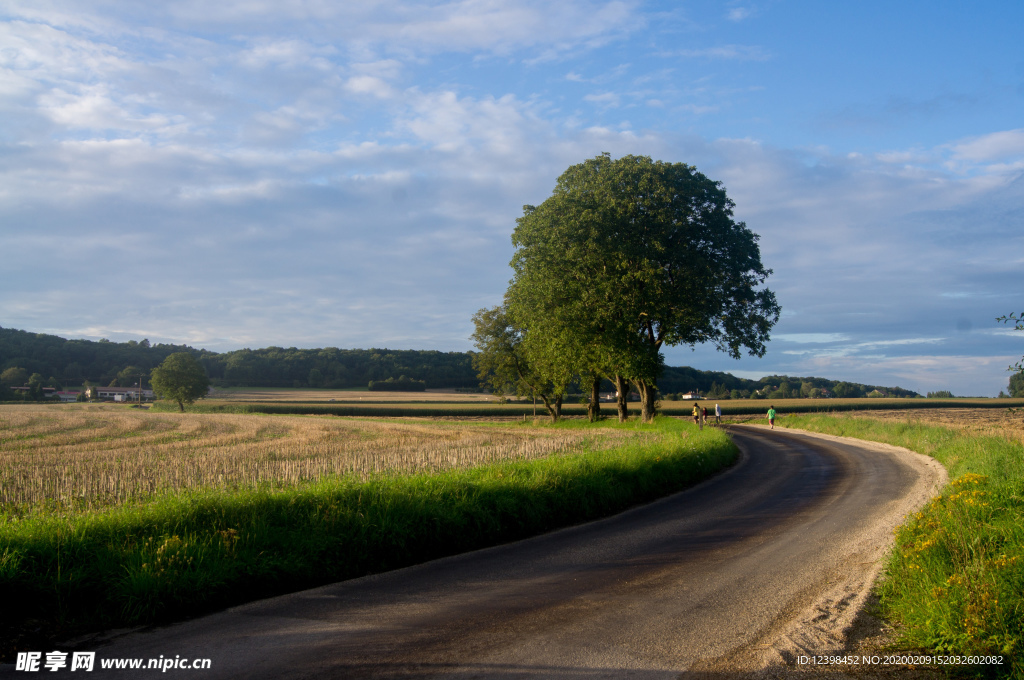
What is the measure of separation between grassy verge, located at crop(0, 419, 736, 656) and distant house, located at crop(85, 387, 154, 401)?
11138 centimetres

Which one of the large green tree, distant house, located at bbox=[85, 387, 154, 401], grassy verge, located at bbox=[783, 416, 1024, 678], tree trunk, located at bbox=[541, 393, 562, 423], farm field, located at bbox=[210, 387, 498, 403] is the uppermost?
the large green tree

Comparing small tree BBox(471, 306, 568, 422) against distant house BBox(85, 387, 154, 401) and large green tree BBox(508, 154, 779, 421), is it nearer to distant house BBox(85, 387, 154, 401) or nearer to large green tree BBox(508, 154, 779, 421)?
large green tree BBox(508, 154, 779, 421)

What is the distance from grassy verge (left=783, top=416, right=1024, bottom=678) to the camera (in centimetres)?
Answer: 491

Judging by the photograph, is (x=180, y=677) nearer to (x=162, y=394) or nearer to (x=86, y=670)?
(x=86, y=670)

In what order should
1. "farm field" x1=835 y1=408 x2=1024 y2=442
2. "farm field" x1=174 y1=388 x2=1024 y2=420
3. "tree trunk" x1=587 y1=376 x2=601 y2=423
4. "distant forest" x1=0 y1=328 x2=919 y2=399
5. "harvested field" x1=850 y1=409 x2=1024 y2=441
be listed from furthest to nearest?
"distant forest" x1=0 y1=328 x2=919 y2=399 < "farm field" x1=174 y1=388 x2=1024 y2=420 < "tree trunk" x1=587 y1=376 x2=601 y2=423 < "harvested field" x1=850 y1=409 x2=1024 y2=441 < "farm field" x1=835 y1=408 x2=1024 y2=442

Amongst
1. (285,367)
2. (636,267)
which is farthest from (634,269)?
(285,367)

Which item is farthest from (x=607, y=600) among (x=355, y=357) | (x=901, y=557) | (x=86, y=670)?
(x=355, y=357)

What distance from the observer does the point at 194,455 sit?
2305 centimetres

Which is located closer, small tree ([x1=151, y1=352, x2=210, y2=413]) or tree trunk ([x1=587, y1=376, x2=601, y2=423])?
tree trunk ([x1=587, y1=376, x2=601, y2=423])

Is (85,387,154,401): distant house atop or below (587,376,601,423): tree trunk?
below

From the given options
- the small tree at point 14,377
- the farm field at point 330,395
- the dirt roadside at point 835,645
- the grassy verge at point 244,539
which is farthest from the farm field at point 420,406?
the dirt roadside at point 835,645

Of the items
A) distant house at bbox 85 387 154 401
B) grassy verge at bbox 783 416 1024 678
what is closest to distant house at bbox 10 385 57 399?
distant house at bbox 85 387 154 401

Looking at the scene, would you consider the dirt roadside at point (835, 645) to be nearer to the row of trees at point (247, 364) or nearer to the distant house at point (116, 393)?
the row of trees at point (247, 364)

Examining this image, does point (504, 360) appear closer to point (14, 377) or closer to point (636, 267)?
point (636, 267)
